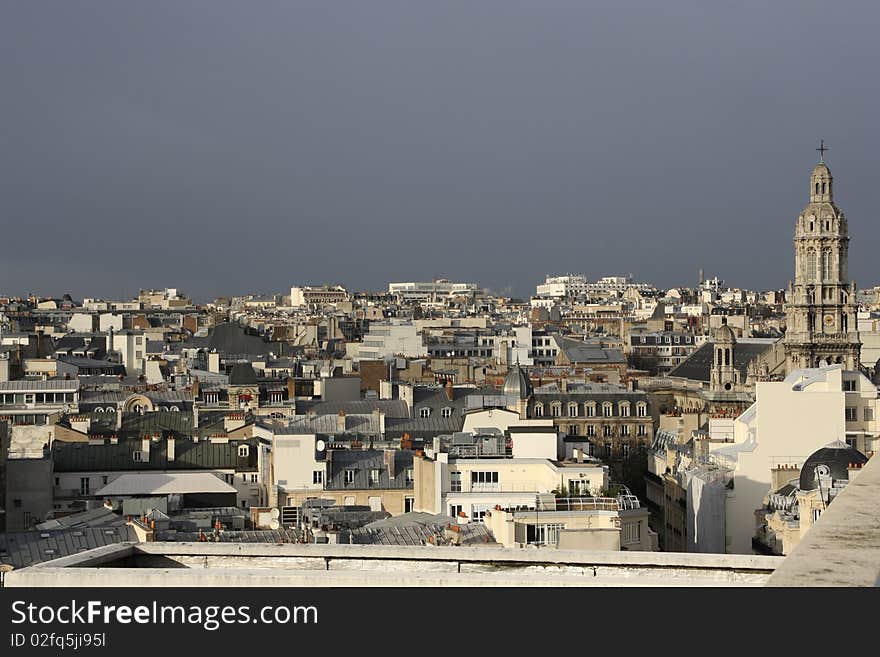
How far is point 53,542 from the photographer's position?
30297 mm

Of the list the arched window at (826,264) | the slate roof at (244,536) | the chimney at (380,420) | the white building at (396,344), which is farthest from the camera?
the white building at (396,344)

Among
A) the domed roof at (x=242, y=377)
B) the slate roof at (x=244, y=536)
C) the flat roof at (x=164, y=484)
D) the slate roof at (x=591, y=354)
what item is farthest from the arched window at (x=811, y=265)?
the slate roof at (x=244, y=536)

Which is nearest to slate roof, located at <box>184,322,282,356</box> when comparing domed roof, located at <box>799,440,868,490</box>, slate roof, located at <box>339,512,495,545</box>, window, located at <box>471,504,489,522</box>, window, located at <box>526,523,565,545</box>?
window, located at <box>471,504,489,522</box>

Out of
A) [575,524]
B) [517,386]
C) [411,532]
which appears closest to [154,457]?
[411,532]

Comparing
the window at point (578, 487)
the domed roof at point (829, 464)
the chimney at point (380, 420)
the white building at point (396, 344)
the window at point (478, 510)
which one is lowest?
the window at point (478, 510)

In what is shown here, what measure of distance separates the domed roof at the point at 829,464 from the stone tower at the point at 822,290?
47031mm

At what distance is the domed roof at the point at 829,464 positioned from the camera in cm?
3481

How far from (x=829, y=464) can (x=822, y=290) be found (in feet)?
163

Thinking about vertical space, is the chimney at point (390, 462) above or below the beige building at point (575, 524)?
above

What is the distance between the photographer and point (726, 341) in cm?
8219

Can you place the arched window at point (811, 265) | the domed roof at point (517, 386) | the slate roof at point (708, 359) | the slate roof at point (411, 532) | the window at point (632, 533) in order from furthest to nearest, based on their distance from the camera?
1. the slate roof at point (708, 359)
2. the arched window at point (811, 265)
3. the domed roof at point (517, 386)
4. the window at point (632, 533)
5. the slate roof at point (411, 532)

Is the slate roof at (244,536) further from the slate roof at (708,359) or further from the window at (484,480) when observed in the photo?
the slate roof at (708,359)
